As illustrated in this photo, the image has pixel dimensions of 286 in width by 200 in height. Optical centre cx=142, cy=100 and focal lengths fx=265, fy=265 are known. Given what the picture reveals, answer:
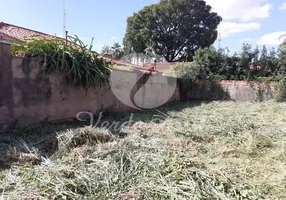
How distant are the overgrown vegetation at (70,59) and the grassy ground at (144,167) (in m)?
1.75

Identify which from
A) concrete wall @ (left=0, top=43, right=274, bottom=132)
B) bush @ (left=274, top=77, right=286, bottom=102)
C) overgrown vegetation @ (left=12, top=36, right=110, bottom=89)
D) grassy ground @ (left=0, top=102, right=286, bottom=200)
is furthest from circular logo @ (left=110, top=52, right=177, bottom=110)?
bush @ (left=274, top=77, right=286, bottom=102)

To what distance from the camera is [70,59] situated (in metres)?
6.04

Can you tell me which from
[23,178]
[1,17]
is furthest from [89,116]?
[1,17]

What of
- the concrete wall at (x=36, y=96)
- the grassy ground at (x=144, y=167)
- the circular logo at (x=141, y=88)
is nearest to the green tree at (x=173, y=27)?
the circular logo at (x=141, y=88)

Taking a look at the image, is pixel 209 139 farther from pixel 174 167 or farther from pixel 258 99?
pixel 258 99

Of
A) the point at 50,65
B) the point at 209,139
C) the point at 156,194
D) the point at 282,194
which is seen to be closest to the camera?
the point at 156,194

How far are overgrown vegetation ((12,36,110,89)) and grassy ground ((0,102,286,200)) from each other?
68.9 inches

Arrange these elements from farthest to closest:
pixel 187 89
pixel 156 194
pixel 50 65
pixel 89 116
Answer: pixel 187 89
pixel 89 116
pixel 50 65
pixel 156 194

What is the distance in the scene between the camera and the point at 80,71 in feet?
20.4

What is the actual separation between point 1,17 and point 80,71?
19.8 feet

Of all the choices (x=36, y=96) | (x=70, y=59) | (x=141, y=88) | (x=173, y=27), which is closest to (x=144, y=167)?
(x=36, y=96)

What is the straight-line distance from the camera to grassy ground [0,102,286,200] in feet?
7.73

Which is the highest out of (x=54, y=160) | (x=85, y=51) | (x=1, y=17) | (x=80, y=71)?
(x=1, y=17)

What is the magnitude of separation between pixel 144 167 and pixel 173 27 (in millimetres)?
22127
